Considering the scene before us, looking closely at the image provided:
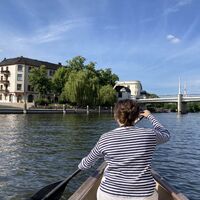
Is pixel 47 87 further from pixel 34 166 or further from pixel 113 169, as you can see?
pixel 113 169

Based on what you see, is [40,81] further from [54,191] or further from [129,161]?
[129,161]

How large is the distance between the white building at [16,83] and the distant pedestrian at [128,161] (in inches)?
3824

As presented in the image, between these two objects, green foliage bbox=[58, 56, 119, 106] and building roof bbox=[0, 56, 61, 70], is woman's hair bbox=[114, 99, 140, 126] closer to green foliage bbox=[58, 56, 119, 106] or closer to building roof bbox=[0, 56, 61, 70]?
green foliage bbox=[58, 56, 119, 106]

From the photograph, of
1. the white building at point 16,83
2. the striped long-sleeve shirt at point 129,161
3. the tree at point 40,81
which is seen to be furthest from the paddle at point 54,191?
the white building at point 16,83

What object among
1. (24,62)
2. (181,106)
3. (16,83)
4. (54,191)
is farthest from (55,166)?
(181,106)

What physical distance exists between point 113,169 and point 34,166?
10.1 metres

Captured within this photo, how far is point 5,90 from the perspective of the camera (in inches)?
3967

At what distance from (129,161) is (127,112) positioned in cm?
59

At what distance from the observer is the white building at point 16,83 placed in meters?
99.8

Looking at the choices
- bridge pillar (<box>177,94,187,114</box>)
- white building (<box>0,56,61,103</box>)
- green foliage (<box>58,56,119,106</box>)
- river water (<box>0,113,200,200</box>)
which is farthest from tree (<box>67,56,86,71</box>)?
river water (<box>0,113,200,200</box>)

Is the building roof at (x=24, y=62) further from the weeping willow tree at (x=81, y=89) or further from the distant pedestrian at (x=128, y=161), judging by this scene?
the distant pedestrian at (x=128, y=161)

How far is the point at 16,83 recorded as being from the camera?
326 feet

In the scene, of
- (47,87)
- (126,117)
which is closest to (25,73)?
(47,87)

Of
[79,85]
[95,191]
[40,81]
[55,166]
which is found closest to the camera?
[95,191]
